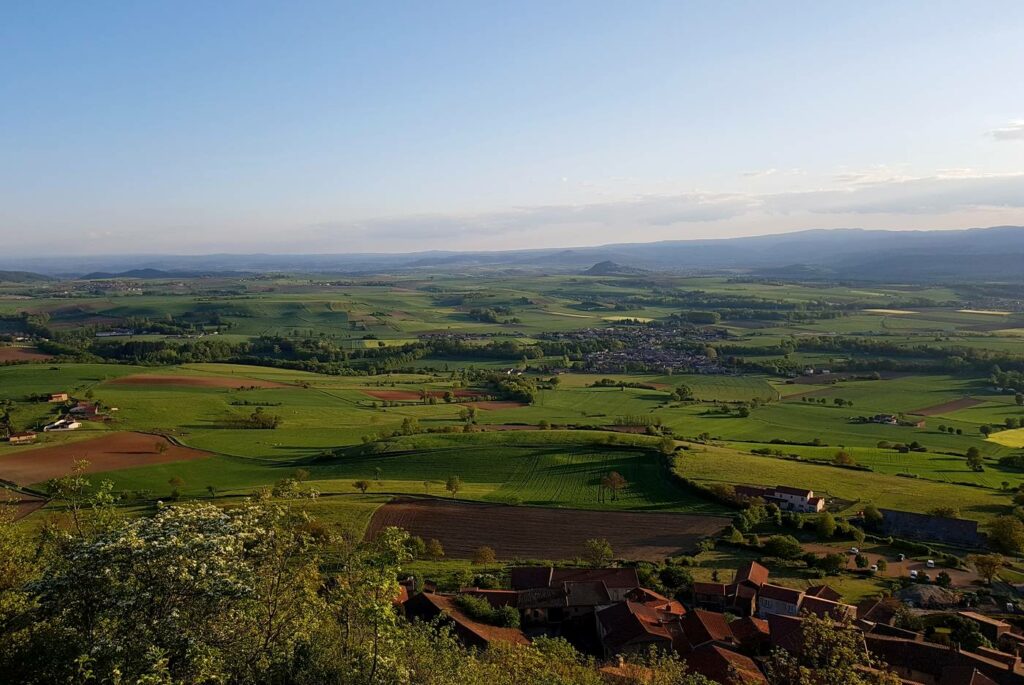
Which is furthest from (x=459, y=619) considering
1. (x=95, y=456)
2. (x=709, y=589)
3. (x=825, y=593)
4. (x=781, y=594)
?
(x=95, y=456)

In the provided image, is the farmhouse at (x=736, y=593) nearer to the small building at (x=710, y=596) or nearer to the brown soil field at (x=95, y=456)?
the small building at (x=710, y=596)

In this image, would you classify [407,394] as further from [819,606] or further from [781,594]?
[819,606]

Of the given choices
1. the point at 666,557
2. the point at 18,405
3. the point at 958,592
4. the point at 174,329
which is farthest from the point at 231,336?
the point at 958,592

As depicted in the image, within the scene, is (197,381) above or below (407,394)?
above

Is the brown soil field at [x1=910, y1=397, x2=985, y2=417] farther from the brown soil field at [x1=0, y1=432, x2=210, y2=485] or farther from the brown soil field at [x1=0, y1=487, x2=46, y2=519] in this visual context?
the brown soil field at [x1=0, y1=487, x2=46, y2=519]

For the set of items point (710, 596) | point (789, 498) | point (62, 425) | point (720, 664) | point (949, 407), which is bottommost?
point (949, 407)

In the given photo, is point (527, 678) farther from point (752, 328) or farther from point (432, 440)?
point (752, 328)

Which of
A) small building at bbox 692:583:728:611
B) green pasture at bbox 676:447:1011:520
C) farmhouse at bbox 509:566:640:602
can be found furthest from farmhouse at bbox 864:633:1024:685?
green pasture at bbox 676:447:1011:520
